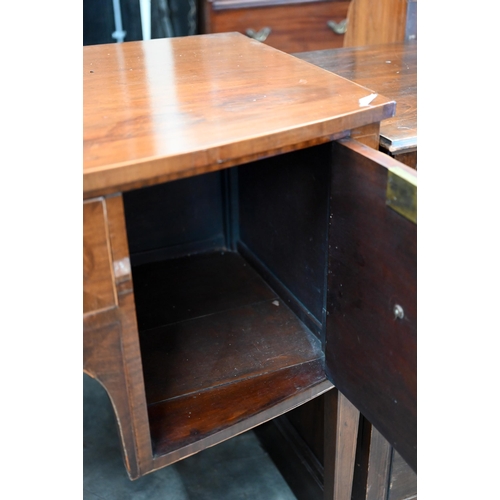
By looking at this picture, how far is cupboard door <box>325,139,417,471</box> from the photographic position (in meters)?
0.51

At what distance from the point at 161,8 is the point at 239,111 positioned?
102cm

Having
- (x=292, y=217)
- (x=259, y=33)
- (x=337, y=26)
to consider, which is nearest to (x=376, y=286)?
(x=292, y=217)

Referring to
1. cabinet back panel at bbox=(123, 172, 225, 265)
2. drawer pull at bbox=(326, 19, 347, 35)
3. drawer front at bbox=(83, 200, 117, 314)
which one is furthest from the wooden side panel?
drawer pull at bbox=(326, 19, 347, 35)

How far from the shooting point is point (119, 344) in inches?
20.3

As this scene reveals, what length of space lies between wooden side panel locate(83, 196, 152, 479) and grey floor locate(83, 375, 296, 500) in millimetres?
504

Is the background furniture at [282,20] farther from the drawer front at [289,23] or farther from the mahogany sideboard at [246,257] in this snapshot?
the mahogany sideboard at [246,257]

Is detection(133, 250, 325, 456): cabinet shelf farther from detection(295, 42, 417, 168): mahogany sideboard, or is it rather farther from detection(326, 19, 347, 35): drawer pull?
detection(326, 19, 347, 35): drawer pull

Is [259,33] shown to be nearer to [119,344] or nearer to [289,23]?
[289,23]

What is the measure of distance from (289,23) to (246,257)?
826mm

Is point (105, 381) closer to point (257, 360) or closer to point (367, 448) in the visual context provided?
point (257, 360)

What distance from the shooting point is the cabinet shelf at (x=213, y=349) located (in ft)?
2.12

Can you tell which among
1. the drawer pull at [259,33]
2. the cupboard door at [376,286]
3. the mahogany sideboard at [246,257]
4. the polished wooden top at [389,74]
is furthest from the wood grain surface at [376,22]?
the cupboard door at [376,286]

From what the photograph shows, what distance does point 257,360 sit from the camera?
73 cm
